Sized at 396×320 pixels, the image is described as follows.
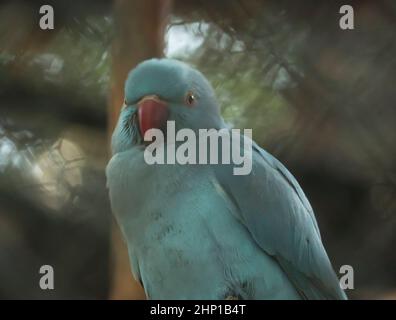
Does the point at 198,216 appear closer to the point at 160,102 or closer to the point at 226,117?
the point at 160,102

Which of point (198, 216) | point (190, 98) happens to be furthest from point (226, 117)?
point (198, 216)

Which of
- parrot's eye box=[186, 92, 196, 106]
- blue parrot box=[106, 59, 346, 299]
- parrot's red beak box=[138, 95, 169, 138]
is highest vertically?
parrot's eye box=[186, 92, 196, 106]

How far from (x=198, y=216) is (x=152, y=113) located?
7.7 inches

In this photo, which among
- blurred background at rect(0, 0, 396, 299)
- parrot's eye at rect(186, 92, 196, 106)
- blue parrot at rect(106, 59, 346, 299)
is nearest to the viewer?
blue parrot at rect(106, 59, 346, 299)

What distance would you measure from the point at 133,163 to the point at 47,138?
728 millimetres

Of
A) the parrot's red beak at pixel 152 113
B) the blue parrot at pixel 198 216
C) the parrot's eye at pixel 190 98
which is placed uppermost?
the parrot's eye at pixel 190 98

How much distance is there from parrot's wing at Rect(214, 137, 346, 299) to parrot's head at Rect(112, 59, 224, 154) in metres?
0.11

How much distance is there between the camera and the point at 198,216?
1.18 metres

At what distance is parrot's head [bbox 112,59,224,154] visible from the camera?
1251mm

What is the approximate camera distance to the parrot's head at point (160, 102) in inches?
49.3

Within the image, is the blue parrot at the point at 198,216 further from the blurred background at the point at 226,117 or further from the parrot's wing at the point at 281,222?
the blurred background at the point at 226,117

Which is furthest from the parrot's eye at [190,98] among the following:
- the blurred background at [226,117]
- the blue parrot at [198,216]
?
the blurred background at [226,117]

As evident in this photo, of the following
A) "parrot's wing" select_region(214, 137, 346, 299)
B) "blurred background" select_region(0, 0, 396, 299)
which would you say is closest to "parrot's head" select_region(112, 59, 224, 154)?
"parrot's wing" select_region(214, 137, 346, 299)

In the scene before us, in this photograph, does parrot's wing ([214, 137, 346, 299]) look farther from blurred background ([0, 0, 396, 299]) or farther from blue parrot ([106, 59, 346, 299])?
blurred background ([0, 0, 396, 299])
